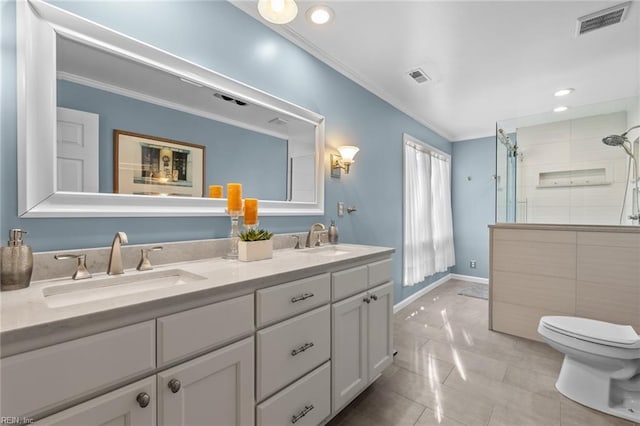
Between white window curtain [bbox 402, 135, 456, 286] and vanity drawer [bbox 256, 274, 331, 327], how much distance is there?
224 centimetres

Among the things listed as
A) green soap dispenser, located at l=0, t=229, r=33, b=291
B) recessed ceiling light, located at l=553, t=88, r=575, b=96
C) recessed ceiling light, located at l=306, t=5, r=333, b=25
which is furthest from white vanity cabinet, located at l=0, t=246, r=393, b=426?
recessed ceiling light, located at l=553, t=88, r=575, b=96

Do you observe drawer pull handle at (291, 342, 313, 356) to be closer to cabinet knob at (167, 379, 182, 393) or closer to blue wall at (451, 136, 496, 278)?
cabinet knob at (167, 379, 182, 393)

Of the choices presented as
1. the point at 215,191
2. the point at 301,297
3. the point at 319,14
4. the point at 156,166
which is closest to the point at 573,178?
the point at 319,14

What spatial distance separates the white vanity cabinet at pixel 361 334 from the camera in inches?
57.9

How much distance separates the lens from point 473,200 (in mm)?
4590

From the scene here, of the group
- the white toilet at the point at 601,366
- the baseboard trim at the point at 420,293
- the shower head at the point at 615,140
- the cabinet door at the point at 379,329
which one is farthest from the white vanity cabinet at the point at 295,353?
the shower head at the point at 615,140

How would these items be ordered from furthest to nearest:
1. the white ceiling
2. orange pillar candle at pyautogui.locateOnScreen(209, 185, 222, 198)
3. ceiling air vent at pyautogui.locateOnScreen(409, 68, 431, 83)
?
ceiling air vent at pyautogui.locateOnScreen(409, 68, 431, 83) → the white ceiling → orange pillar candle at pyautogui.locateOnScreen(209, 185, 222, 198)

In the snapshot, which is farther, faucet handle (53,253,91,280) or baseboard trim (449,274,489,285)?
baseboard trim (449,274,489,285)

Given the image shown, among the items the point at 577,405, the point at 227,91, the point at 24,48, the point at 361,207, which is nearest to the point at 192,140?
the point at 227,91

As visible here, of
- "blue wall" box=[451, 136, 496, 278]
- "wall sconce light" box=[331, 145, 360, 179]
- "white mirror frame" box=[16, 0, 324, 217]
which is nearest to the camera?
"white mirror frame" box=[16, 0, 324, 217]

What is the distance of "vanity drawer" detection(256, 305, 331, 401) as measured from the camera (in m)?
1.10

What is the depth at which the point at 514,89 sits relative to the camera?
9.60 feet

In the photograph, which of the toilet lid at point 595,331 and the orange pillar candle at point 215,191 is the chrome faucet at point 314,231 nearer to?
the orange pillar candle at point 215,191

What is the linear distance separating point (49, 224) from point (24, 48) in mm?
646
